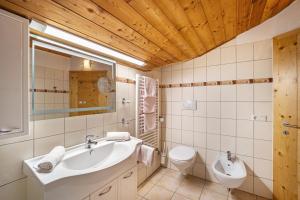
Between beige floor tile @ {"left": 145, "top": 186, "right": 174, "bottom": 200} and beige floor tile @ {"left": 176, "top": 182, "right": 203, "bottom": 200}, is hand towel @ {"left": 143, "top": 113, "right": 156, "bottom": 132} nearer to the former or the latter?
beige floor tile @ {"left": 145, "top": 186, "right": 174, "bottom": 200}

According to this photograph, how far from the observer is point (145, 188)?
206cm

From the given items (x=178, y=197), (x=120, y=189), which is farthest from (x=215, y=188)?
(x=120, y=189)

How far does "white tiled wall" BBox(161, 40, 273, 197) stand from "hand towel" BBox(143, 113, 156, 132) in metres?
0.48

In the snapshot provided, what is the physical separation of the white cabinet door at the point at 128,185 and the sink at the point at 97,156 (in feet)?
0.63

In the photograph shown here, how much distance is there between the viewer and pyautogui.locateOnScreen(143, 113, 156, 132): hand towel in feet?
6.80

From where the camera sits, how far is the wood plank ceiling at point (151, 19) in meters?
0.92

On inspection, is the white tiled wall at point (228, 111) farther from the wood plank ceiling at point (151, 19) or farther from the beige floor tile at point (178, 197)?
the beige floor tile at point (178, 197)

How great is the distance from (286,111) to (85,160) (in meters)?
2.24

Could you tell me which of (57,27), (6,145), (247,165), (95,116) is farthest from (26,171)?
(247,165)

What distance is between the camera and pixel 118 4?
0.96m

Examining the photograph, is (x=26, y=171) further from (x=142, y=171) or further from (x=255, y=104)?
(x=255, y=104)

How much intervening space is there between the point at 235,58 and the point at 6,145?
2672mm

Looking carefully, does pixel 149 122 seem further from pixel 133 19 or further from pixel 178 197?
pixel 133 19

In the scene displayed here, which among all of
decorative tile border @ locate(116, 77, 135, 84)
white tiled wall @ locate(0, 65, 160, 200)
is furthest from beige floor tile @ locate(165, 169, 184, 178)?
decorative tile border @ locate(116, 77, 135, 84)
